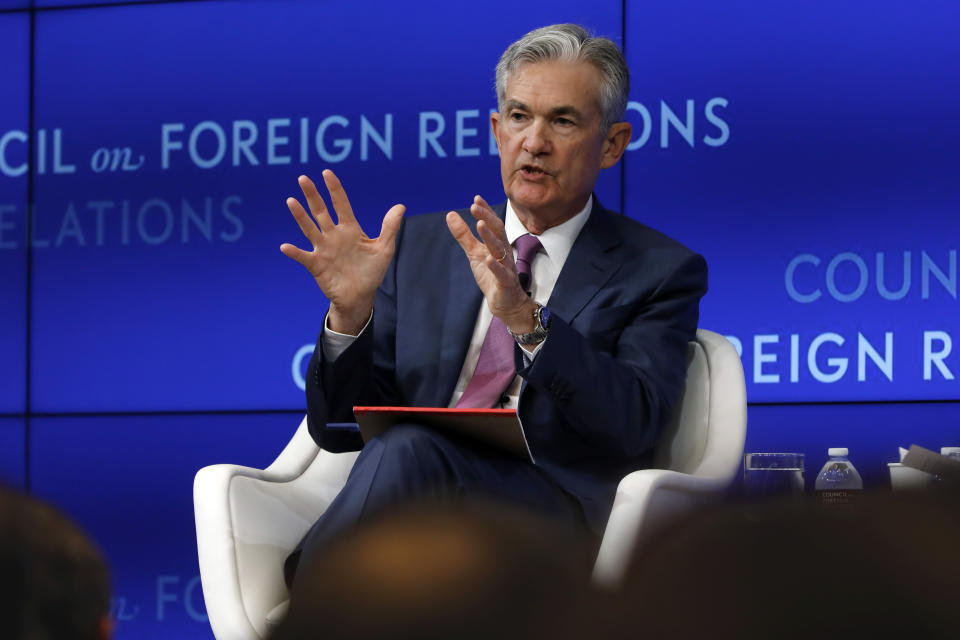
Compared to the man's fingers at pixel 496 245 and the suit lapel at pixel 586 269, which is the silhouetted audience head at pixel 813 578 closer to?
the man's fingers at pixel 496 245

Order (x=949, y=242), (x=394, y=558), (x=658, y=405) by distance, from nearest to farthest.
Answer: (x=394, y=558), (x=658, y=405), (x=949, y=242)

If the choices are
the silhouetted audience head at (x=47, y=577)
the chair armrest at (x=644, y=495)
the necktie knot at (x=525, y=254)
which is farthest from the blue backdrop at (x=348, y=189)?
the silhouetted audience head at (x=47, y=577)

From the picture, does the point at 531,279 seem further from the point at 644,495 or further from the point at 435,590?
the point at 435,590

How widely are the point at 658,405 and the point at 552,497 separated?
27 cm

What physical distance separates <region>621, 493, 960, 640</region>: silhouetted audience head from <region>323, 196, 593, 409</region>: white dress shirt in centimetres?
196

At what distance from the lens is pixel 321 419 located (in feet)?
7.23

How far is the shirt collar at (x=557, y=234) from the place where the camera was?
7.91 ft

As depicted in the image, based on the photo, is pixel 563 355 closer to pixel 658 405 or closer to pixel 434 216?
pixel 658 405

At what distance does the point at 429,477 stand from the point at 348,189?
2.10 metres

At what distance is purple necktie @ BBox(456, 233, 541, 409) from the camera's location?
2.23 metres

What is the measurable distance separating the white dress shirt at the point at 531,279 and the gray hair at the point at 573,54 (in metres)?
0.24

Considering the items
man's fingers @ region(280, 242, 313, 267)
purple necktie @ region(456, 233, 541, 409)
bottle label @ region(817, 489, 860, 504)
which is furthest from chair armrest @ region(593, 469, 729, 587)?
bottle label @ region(817, 489, 860, 504)

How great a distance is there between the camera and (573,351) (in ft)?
6.65

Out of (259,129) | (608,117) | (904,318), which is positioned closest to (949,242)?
(904,318)
